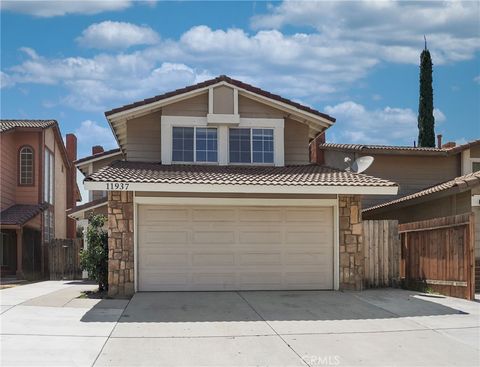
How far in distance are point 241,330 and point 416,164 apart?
15.6 meters

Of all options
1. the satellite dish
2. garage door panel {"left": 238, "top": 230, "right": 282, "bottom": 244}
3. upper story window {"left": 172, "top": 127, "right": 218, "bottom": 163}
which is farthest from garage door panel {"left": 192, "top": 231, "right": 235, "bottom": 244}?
the satellite dish

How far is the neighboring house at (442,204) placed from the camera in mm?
15500

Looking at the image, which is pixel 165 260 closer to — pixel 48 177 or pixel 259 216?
pixel 259 216

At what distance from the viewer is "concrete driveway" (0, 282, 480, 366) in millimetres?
8008

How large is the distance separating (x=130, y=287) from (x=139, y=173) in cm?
279

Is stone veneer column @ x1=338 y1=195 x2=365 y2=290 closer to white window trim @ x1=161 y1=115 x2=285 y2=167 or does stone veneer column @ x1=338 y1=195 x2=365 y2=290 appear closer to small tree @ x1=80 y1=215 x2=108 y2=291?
white window trim @ x1=161 y1=115 x2=285 y2=167

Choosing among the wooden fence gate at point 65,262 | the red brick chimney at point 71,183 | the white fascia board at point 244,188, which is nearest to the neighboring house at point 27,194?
the wooden fence gate at point 65,262

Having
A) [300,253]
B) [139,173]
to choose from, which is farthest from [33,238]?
[300,253]

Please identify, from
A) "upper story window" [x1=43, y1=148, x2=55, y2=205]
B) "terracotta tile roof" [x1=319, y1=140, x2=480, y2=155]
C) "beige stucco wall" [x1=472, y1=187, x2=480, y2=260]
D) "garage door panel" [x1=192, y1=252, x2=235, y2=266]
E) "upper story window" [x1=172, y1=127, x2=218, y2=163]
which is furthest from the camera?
"upper story window" [x1=43, y1=148, x2=55, y2=205]

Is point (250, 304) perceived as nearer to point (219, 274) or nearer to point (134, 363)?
point (219, 274)

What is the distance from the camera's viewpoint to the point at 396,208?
821 inches

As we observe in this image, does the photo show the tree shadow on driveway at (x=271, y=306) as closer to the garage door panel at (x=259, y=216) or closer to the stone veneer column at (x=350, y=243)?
the stone veneer column at (x=350, y=243)

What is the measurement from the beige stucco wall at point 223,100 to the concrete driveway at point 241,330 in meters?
5.46

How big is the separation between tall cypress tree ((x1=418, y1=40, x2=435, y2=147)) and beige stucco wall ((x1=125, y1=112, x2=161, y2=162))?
2159 centimetres
